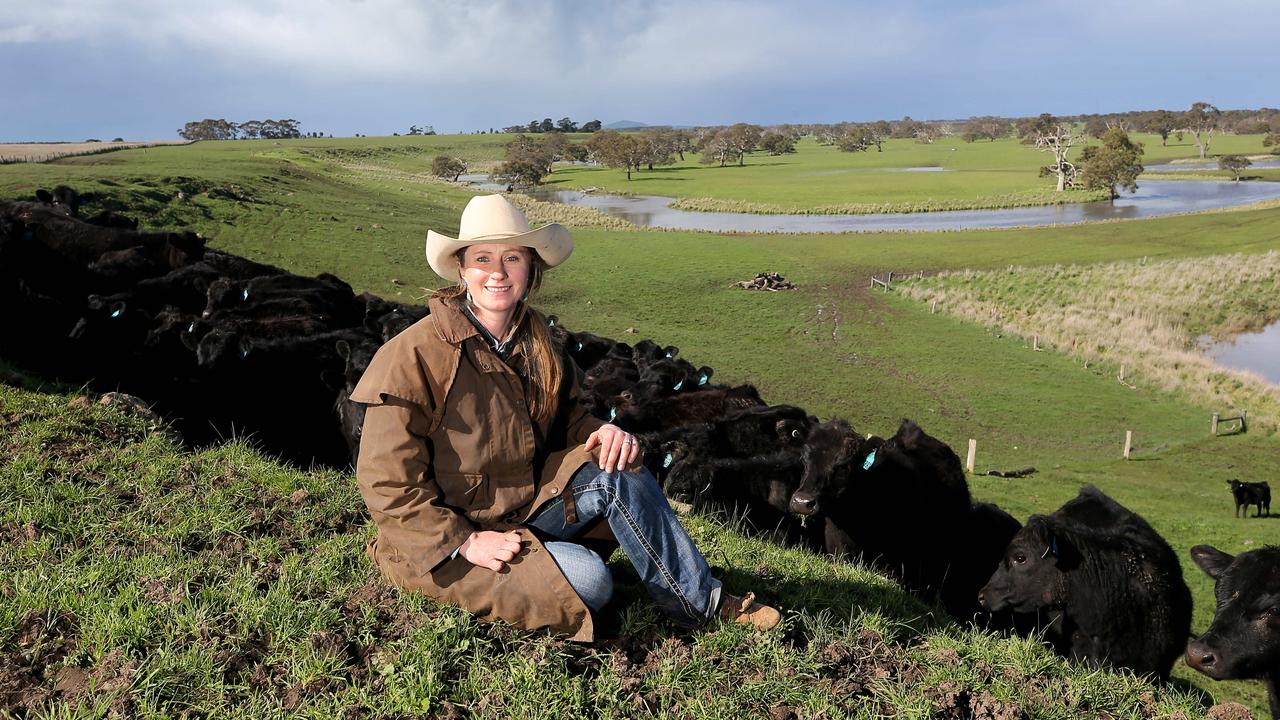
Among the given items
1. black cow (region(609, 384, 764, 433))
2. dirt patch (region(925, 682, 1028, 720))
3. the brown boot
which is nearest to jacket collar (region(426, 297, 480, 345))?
the brown boot

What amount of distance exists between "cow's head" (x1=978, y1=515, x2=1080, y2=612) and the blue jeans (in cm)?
361

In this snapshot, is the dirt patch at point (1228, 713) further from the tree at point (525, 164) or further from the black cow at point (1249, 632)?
the tree at point (525, 164)

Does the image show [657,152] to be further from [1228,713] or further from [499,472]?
[499,472]

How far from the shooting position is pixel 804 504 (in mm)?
7461

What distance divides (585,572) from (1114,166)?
9009cm

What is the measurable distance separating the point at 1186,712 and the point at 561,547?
10.8ft

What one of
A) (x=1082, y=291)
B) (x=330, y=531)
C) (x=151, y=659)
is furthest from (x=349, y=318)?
(x=1082, y=291)

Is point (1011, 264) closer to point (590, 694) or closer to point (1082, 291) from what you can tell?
point (1082, 291)

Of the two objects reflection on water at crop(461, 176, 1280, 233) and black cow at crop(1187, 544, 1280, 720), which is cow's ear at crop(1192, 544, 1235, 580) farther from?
reflection on water at crop(461, 176, 1280, 233)

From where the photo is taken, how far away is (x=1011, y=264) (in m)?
43.8

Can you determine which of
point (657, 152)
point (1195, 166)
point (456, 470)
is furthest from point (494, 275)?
point (1195, 166)

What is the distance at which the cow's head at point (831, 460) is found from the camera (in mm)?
7922

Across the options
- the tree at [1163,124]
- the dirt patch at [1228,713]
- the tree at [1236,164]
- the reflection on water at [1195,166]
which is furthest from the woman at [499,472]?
the tree at [1163,124]

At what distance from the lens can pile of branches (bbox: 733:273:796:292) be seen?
117ft
